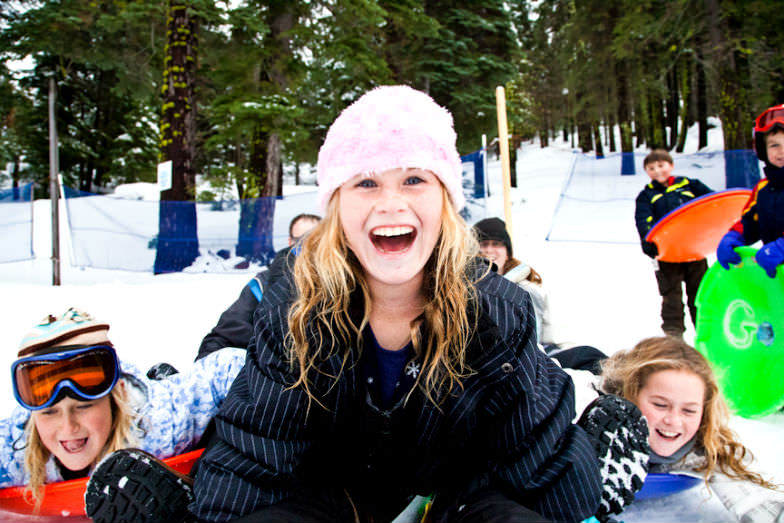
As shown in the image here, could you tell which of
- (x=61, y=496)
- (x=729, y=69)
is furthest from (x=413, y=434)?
(x=729, y=69)

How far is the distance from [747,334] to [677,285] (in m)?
1.66

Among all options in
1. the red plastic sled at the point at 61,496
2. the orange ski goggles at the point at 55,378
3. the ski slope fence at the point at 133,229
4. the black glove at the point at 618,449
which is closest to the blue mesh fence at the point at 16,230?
the ski slope fence at the point at 133,229

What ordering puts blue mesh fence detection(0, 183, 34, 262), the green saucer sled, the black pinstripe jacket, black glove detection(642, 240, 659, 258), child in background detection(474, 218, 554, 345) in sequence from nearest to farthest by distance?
the black pinstripe jacket
the green saucer sled
child in background detection(474, 218, 554, 345)
black glove detection(642, 240, 659, 258)
blue mesh fence detection(0, 183, 34, 262)

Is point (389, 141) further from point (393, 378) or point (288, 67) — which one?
point (288, 67)

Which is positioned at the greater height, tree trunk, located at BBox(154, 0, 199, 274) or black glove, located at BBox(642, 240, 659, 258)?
tree trunk, located at BBox(154, 0, 199, 274)

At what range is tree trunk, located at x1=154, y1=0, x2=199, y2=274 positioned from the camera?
28.4 ft

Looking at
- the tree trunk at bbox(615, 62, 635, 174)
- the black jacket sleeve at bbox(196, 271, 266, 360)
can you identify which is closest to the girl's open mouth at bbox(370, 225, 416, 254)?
the black jacket sleeve at bbox(196, 271, 266, 360)

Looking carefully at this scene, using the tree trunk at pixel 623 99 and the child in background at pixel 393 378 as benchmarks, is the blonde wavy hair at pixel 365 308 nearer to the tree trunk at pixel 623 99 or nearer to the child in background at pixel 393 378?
the child in background at pixel 393 378

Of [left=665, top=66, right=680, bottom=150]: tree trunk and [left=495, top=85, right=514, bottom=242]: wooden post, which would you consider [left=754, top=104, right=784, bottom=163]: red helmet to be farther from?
[left=665, top=66, right=680, bottom=150]: tree trunk

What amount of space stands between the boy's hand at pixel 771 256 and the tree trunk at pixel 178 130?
Result: 843 cm

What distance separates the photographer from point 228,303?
6.98 m

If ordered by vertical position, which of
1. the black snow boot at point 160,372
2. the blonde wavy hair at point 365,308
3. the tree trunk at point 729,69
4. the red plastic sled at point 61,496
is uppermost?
the tree trunk at point 729,69

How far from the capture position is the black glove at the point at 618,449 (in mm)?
1645

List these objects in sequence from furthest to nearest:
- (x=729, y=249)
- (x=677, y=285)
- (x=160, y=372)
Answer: (x=677, y=285) < (x=729, y=249) < (x=160, y=372)
